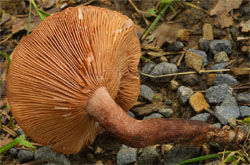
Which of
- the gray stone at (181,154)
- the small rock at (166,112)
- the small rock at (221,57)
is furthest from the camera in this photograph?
the small rock at (221,57)

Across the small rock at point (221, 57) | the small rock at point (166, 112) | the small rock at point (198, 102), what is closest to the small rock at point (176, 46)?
the small rock at point (221, 57)

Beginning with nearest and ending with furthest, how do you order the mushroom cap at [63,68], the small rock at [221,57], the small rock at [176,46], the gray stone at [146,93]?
the mushroom cap at [63,68], the gray stone at [146,93], the small rock at [221,57], the small rock at [176,46]

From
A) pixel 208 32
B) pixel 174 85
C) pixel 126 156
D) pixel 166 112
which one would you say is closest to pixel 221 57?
pixel 208 32

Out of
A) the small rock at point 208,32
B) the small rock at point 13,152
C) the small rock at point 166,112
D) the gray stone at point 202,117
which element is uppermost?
the small rock at point 208,32

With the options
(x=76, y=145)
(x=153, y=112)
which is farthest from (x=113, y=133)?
(x=153, y=112)

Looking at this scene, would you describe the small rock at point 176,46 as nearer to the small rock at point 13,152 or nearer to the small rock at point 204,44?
the small rock at point 204,44

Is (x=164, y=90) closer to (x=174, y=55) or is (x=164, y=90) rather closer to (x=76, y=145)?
(x=174, y=55)
